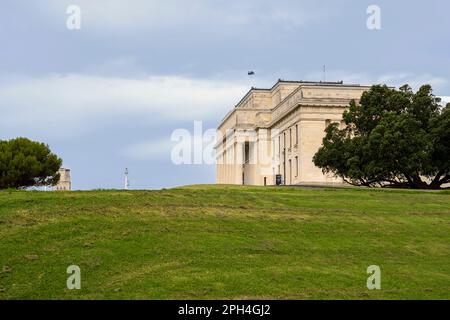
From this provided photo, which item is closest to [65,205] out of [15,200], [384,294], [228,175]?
[15,200]

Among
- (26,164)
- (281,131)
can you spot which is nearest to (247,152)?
(281,131)

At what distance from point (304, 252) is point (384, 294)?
13.3 feet

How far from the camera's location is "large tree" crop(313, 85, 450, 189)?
182 ft

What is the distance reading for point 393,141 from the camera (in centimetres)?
5509

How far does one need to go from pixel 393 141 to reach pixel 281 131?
128 feet

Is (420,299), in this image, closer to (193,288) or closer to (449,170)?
(193,288)

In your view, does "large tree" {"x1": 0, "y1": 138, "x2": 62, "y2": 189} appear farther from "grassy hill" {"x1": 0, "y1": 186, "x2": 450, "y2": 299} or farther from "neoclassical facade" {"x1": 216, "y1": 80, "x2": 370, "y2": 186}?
"grassy hill" {"x1": 0, "y1": 186, "x2": 450, "y2": 299}

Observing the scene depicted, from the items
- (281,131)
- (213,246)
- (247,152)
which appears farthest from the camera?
(247,152)

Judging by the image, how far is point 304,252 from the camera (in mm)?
22469

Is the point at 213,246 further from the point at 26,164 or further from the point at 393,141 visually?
the point at 26,164

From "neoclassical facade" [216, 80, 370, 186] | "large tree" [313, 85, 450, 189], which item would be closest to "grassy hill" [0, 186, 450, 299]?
"large tree" [313, 85, 450, 189]

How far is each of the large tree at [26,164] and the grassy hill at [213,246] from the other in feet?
168

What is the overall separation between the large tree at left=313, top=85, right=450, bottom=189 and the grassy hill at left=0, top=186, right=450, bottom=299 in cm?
2482

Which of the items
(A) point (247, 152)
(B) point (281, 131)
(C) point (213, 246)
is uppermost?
(B) point (281, 131)
